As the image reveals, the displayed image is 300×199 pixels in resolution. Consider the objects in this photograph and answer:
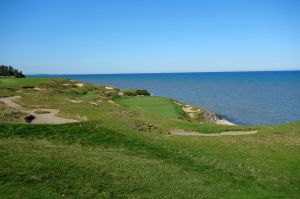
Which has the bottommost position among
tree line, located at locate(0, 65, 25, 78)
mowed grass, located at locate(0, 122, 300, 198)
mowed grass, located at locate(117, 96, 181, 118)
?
mowed grass, located at locate(0, 122, 300, 198)

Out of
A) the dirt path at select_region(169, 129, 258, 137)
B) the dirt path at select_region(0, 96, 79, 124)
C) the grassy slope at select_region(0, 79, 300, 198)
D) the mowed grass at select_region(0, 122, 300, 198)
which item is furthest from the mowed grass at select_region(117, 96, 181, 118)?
the mowed grass at select_region(0, 122, 300, 198)

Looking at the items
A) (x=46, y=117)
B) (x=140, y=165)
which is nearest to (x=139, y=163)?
(x=140, y=165)

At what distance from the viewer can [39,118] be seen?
35594 millimetres

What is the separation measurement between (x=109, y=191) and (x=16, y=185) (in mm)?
4067

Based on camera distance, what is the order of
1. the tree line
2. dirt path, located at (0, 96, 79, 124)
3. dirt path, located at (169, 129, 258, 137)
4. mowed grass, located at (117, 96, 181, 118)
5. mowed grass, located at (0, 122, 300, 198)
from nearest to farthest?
mowed grass, located at (0, 122, 300, 198)
dirt path, located at (169, 129, 258, 137)
dirt path, located at (0, 96, 79, 124)
mowed grass, located at (117, 96, 181, 118)
the tree line

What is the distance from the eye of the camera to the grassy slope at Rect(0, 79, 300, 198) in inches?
666

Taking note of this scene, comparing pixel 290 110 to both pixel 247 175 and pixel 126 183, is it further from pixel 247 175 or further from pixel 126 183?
pixel 126 183

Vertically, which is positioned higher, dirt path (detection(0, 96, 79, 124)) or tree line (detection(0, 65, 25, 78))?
tree line (detection(0, 65, 25, 78))

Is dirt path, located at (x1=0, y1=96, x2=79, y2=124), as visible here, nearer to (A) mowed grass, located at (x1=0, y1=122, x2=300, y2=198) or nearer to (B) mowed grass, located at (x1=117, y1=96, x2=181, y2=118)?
(A) mowed grass, located at (x1=0, y1=122, x2=300, y2=198)

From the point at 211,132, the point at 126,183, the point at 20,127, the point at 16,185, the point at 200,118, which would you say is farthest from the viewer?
the point at 200,118

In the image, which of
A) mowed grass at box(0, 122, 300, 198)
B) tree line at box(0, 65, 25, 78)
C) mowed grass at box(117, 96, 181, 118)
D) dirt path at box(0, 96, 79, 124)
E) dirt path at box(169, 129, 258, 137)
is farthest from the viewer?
tree line at box(0, 65, 25, 78)

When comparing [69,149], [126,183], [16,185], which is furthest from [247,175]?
[16,185]

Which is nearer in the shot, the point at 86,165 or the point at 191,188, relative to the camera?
the point at 191,188

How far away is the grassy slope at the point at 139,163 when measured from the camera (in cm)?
1692
